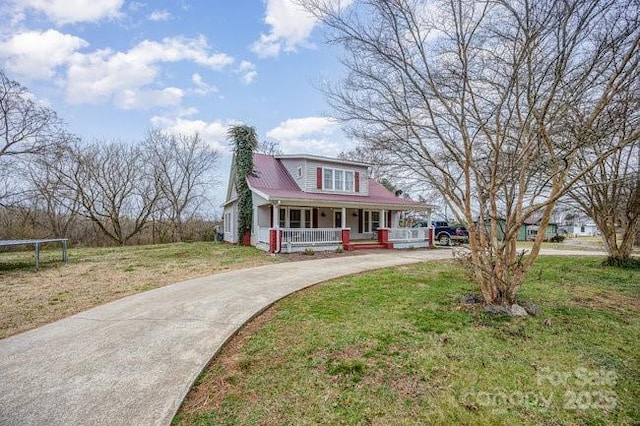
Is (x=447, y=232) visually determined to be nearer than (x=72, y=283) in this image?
No

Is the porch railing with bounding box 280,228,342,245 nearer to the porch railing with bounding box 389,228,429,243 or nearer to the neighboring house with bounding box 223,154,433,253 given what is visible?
the neighboring house with bounding box 223,154,433,253

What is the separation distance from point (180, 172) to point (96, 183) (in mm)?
6045

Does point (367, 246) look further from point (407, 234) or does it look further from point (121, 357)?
point (121, 357)

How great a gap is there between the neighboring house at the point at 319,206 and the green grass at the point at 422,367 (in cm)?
915

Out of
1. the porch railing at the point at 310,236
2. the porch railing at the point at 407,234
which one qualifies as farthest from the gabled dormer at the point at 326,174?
the porch railing at the point at 407,234

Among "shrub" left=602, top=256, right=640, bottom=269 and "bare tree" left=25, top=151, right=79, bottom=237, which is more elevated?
"bare tree" left=25, top=151, right=79, bottom=237

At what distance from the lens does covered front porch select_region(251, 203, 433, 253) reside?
1416 cm

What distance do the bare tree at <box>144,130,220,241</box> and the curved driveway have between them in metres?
21.2

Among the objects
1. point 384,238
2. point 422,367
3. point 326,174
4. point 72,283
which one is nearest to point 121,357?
point 422,367

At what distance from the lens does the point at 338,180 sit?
17.8m

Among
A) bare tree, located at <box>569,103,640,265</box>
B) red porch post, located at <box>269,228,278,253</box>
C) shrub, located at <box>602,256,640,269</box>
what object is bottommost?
shrub, located at <box>602,256,640,269</box>

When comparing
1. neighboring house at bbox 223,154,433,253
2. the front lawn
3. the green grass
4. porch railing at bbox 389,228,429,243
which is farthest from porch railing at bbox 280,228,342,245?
the green grass

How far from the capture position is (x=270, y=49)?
10.6 metres

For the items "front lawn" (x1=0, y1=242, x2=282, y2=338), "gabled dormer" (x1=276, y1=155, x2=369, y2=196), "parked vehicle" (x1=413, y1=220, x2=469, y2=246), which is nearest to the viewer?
"front lawn" (x1=0, y1=242, x2=282, y2=338)
